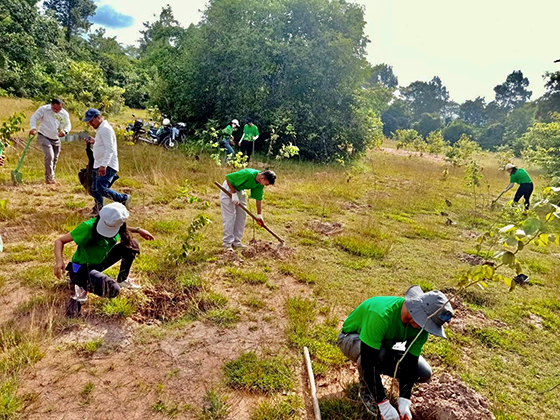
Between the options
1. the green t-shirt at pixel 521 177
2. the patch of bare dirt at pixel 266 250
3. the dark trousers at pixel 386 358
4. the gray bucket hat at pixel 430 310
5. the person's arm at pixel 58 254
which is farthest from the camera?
the green t-shirt at pixel 521 177

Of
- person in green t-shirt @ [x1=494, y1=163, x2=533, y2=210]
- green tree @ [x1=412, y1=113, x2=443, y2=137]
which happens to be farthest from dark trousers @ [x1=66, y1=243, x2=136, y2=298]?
green tree @ [x1=412, y1=113, x2=443, y2=137]

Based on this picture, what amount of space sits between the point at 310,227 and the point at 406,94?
74.9 m

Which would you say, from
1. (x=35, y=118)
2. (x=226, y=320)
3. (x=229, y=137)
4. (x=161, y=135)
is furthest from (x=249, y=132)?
(x=226, y=320)

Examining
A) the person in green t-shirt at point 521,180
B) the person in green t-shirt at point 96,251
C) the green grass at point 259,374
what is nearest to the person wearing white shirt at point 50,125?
the person in green t-shirt at point 96,251

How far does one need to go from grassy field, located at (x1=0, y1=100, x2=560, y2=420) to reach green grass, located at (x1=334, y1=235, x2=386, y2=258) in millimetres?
33

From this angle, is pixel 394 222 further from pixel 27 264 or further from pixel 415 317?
pixel 27 264

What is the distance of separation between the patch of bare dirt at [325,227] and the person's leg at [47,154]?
206 inches

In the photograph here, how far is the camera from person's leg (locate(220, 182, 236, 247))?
5.12 m

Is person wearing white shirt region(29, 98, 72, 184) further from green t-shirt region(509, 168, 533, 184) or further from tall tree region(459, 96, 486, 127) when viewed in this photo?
tall tree region(459, 96, 486, 127)

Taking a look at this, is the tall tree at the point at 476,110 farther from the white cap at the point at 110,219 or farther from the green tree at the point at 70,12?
the white cap at the point at 110,219

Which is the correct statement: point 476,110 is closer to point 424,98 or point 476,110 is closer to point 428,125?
point 424,98

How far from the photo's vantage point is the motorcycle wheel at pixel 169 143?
12.0 m

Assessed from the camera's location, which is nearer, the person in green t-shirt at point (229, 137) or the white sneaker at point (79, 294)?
the white sneaker at point (79, 294)

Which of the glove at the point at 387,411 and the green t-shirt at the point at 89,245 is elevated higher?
the green t-shirt at the point at 89,245
